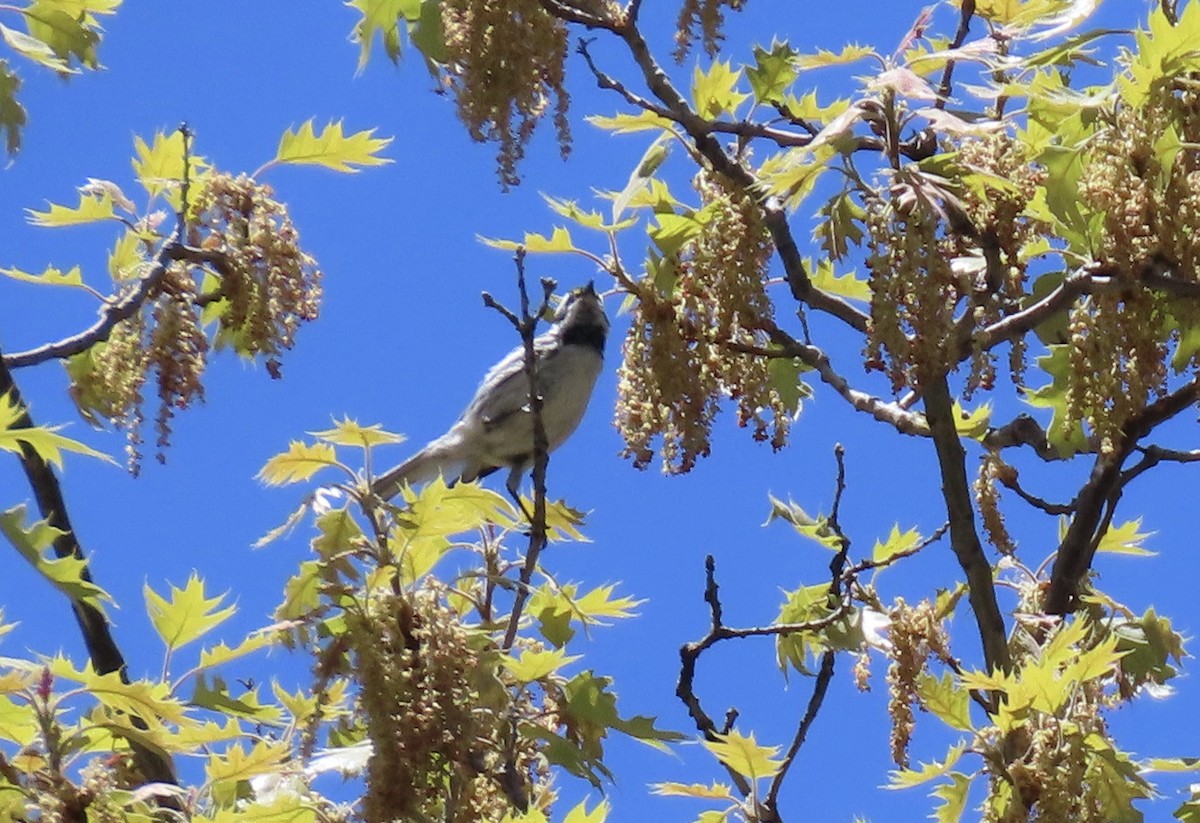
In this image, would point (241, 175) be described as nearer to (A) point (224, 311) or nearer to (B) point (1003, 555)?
(A) point (224, 311)

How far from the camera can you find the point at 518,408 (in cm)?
713

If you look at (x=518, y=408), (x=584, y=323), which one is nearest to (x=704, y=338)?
(x=518, y=408)

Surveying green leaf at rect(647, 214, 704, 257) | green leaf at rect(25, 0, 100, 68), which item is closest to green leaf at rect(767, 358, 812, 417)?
green leaf at rect(647, 214, 704, 257)

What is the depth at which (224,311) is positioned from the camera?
4.18 metres

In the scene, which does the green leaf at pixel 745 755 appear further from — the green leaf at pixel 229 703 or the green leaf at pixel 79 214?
the green leaf at pixel 79 214

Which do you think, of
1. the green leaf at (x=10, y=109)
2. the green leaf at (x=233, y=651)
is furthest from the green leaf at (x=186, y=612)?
the green leaf at (x=10, y=109)

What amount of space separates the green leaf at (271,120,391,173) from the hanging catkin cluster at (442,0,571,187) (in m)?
0.65

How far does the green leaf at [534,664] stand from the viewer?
123 inches

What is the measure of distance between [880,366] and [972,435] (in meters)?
1.46

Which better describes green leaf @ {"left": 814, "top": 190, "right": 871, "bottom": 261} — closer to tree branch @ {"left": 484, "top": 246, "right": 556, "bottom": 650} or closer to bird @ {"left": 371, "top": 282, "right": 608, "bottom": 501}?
tree branch @ {"left": 484, "top": 246, "right": 556, "bottom": 650}

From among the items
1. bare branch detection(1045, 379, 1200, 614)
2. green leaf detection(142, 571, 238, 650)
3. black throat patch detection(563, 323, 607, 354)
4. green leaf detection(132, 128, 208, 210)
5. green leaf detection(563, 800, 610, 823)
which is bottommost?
green leaf detection(563, 800, 610, 823)

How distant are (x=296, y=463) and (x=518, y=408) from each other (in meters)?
3.73

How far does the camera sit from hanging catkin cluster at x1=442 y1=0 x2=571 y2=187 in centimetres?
319

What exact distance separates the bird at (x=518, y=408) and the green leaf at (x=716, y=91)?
3626 mm
